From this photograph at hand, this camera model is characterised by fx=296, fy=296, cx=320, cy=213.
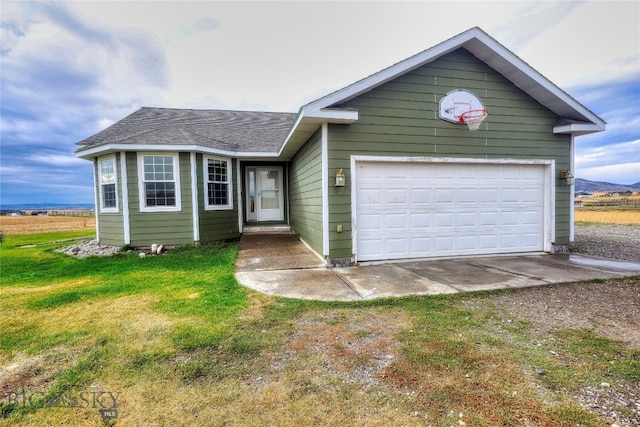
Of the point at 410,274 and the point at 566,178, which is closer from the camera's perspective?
the point at 410,274

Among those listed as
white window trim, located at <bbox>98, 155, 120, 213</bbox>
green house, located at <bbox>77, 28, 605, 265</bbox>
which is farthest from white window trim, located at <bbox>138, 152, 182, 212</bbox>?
white window trim, located at <bbox>98, 155, 120, 213</bbox>

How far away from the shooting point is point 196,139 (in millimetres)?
8203

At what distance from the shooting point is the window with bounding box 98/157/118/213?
26.5 feet

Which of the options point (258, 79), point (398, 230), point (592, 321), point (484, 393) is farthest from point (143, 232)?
point (258, 79)

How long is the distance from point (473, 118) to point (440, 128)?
69 centimetres

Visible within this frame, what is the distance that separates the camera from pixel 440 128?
6.18m

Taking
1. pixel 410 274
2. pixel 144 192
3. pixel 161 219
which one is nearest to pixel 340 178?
pixel 410 274

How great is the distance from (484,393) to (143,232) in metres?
8.41

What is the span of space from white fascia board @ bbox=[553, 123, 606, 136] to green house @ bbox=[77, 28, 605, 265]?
2 cm

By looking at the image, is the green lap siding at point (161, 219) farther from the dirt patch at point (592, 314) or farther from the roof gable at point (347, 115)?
the dirt patch at point (592, 314)

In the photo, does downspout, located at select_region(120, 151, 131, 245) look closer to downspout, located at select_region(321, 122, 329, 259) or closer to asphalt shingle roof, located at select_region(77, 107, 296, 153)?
asphalt shingle roof, located at select_region(77, 107, 296, 153)

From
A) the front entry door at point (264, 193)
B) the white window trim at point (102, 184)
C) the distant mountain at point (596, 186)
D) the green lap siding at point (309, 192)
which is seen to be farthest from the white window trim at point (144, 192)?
the distant mountain at point (596, 186)

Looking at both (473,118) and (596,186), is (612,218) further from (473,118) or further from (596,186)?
(596,186)

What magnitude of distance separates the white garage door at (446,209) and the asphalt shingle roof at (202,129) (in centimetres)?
481
